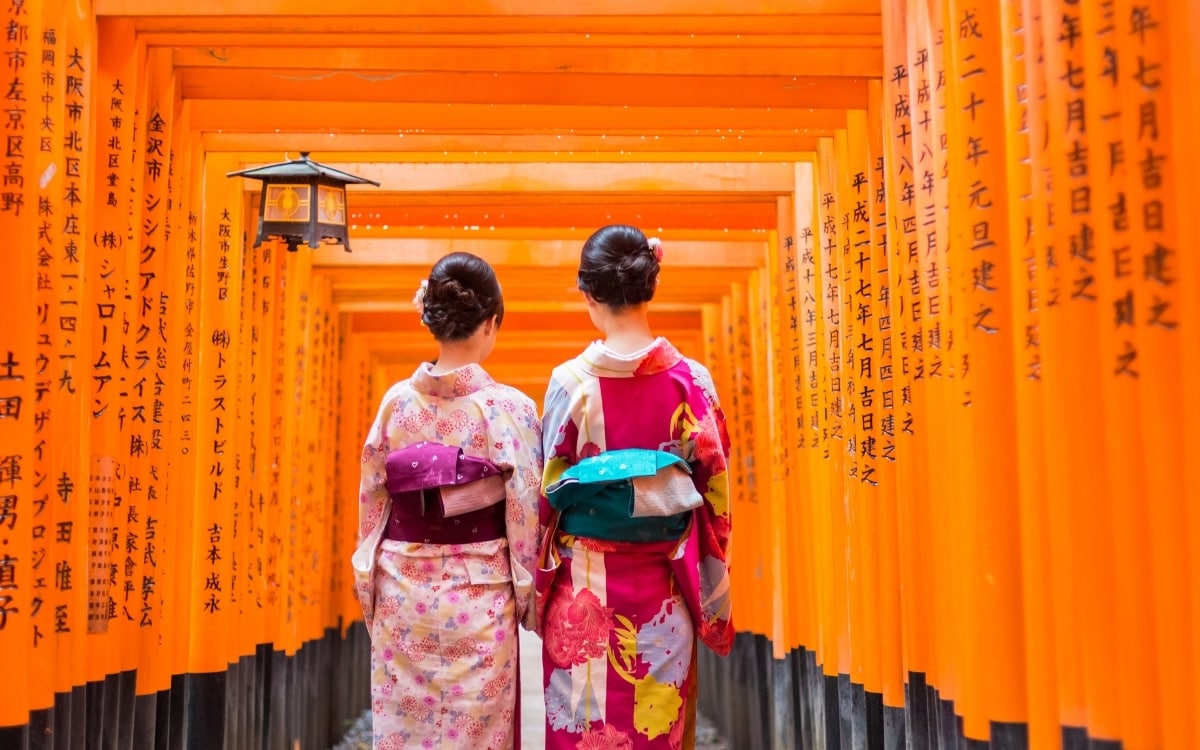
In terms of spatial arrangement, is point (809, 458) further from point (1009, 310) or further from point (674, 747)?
point (1009, 310)

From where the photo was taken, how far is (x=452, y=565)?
479 centimetres

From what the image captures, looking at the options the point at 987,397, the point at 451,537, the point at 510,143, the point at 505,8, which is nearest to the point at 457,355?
the point at 451,537

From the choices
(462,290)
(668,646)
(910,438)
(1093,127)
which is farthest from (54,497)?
(1093,127)

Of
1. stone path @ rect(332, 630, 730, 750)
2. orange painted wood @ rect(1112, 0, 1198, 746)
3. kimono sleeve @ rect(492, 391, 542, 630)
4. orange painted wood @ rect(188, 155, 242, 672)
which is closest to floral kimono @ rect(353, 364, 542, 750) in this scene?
kimono sleeve @ rect(492, 391, 542, 630)

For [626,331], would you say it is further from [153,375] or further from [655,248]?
[153,375]

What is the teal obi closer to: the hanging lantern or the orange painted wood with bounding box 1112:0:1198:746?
the orange painted wood with bounding box 1112:0:1198:746

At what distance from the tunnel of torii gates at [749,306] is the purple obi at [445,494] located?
115 cm

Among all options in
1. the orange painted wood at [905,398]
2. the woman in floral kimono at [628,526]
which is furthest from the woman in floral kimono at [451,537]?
the orange painted wood at [905,398]

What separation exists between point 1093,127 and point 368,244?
7.80m

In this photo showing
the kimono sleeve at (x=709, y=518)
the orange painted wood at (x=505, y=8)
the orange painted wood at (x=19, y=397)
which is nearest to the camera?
the orange painted wood at (x=19, y=397)

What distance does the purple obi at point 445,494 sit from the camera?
478 centimetres

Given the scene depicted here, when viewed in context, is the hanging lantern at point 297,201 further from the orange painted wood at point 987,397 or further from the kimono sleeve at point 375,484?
the orange painted wood at point 987,397

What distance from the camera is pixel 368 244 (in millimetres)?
10062

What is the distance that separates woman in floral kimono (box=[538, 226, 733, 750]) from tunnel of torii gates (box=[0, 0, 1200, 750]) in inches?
32.2
